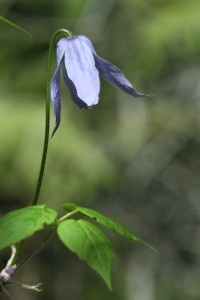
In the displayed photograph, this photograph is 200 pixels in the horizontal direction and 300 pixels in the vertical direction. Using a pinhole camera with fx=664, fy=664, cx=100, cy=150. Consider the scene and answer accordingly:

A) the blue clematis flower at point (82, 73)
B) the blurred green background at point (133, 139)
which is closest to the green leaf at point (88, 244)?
the blue clematis flower at point (82, 73)

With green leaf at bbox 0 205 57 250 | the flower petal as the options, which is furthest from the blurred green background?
green leaf at bbox 0 205 57 250

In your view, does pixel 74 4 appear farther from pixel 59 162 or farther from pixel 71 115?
pixel 59 162

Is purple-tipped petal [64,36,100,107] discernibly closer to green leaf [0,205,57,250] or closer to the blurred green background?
green leaf [0,205,57,250]

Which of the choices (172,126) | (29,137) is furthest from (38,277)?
(172,126)

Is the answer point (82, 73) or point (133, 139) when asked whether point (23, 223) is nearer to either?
point (82, 73)

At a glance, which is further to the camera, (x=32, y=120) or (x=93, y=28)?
(x=93, y=28)

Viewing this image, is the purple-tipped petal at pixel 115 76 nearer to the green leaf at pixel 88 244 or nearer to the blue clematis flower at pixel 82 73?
the blue clematis flower at pixel 82 73
